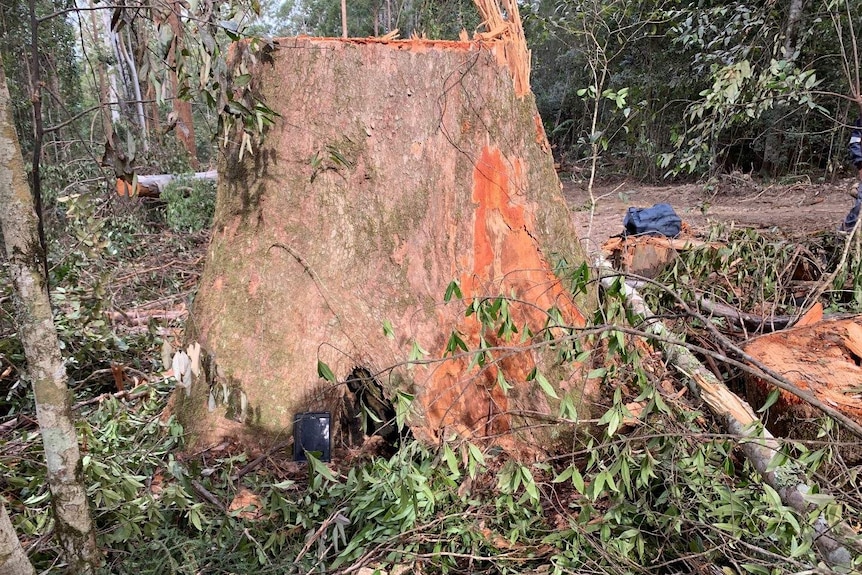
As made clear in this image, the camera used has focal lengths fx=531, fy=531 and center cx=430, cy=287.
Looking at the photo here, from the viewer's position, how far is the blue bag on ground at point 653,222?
4973mm

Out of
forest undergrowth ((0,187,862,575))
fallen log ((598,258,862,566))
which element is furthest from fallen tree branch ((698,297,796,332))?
forest undergrowth ((0,187,862,575))

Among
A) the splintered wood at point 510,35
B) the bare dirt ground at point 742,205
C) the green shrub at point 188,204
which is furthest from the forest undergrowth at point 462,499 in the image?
the green shrub at point 188,204

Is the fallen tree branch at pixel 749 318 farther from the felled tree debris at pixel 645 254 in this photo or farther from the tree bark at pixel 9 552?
the tree bark at pixel 9 552

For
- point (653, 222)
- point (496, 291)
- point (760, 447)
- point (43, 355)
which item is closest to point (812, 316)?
point (760, 447)

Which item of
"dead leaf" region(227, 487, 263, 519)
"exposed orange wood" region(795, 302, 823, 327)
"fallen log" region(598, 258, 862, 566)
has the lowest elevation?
"dead leaf" region(227, 487, 263, 519)

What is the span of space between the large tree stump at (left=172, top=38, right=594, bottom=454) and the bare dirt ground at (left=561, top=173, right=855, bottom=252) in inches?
150

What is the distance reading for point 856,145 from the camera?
4.45m

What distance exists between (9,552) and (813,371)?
2800 millimetres

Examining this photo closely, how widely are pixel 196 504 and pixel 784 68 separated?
3.91 metres

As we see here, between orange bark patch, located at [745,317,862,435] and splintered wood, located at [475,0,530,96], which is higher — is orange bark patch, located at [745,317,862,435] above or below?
below

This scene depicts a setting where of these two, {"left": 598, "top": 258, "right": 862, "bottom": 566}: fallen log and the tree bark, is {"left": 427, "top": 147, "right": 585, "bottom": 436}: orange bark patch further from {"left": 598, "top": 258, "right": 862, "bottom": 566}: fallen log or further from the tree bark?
the tree bark

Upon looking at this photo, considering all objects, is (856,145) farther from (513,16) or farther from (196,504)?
(196,504)

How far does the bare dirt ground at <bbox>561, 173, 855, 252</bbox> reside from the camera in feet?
21.9

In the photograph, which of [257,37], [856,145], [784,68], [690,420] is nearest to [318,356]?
[257,37]
